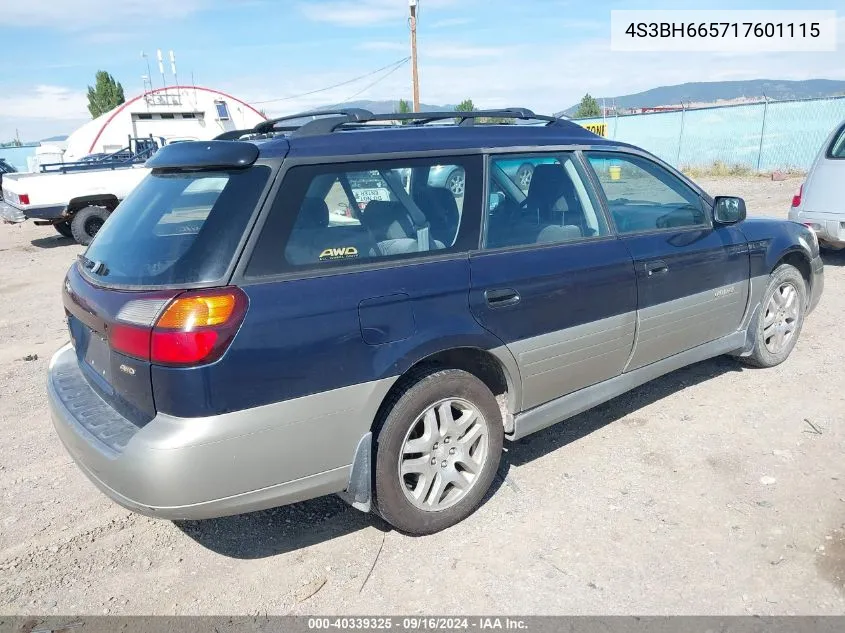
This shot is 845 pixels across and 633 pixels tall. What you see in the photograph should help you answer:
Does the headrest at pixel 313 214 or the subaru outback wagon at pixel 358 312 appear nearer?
the subaru outback wagon at pixel 358 312

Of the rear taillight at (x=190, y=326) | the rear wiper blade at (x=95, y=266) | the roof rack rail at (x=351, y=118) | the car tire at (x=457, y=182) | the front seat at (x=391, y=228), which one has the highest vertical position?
the roof rack rail at (x=351, y=118)

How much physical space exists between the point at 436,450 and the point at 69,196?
12.0 m

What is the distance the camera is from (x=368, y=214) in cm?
301

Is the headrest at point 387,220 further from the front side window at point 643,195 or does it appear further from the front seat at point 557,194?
the front side window at point 643,195

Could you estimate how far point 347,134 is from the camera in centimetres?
295

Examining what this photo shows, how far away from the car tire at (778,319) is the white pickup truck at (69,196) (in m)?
10.9

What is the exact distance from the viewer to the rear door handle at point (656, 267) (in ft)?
12.4

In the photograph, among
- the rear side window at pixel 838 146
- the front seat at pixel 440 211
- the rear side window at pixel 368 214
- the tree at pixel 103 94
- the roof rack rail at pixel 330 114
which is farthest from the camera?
the tree at pixel 103 94

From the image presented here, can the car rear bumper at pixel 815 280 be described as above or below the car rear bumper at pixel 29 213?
above

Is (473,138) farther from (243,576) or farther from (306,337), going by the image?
(243,576)

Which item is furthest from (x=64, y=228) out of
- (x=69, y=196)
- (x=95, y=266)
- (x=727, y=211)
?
(x=727, y=211)

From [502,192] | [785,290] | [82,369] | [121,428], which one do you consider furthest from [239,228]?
[785,290]

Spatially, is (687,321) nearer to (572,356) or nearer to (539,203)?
(572,356)

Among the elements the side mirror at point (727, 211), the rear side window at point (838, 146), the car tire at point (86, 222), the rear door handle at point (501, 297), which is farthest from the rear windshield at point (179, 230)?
the car tire at point (86, 222)
